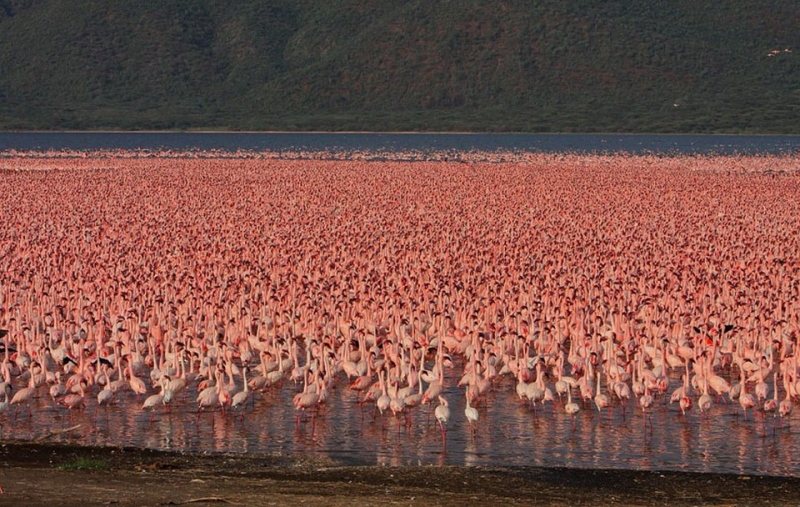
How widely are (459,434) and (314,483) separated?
346 cm

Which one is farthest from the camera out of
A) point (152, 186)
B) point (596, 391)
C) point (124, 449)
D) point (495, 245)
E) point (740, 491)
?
point (152, 186)

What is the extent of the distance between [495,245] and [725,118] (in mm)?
166309

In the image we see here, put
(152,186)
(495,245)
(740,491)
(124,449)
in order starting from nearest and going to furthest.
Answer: (740,491) → (124,449) → (495,245) → (152,186)

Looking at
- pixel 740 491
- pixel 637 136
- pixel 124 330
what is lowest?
pixel 740 491

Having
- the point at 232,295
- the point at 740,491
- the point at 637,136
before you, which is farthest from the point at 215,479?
the point at 637,136

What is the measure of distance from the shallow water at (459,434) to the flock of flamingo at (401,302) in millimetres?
199

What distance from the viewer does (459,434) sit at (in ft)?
51.3


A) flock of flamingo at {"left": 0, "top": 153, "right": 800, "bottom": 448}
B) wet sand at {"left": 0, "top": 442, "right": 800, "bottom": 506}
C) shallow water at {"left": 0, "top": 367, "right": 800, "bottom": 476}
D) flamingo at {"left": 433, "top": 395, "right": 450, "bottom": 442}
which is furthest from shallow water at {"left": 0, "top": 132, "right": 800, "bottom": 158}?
wet sand at {"left": 0, "top": 442, "right": 800, "bottom": 506}

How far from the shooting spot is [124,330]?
779 inches

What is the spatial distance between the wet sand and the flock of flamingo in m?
2.23

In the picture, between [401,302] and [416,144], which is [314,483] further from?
[416,144]

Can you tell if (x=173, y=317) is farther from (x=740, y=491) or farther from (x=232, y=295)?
(x=740, y=491)

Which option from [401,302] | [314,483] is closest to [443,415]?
[314,483]

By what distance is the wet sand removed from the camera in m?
11.7
